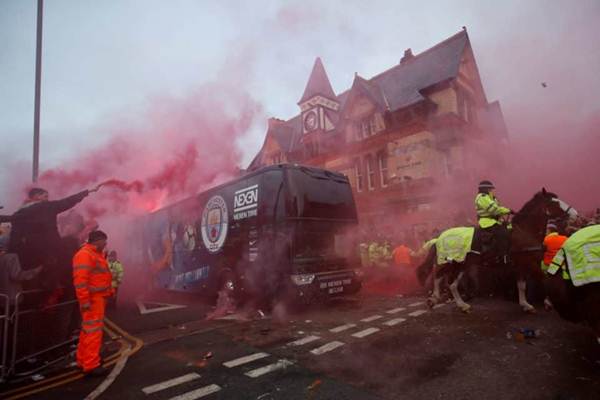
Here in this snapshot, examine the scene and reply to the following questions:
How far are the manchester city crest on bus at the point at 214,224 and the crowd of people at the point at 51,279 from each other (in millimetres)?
3521

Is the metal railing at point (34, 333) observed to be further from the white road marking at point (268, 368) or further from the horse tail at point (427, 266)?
the horse tail at point (427, 266)

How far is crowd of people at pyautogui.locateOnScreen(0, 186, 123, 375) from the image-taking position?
14.6 ft

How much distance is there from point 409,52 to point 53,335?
25.1m

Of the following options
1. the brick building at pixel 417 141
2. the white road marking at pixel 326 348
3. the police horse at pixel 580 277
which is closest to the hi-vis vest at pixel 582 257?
the police horse at pixel 580 277

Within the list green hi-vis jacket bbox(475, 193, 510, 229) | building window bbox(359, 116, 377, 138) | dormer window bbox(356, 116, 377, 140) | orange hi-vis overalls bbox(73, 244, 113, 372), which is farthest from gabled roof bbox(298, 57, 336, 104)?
orange hi-vis overalls bbox(73, 244, 113, 372)

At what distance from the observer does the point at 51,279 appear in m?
5.51

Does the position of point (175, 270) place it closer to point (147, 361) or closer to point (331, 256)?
point (331, 256)

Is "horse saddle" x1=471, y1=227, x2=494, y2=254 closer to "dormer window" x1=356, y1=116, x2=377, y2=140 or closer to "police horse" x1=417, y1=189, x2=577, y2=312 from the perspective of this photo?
"police horse" x1=417, y1=189, x2=577, y2=312

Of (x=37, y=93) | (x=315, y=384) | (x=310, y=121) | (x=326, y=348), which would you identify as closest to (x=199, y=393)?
(x=315, y=384)

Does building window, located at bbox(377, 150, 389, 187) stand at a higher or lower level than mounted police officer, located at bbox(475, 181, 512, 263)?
higher

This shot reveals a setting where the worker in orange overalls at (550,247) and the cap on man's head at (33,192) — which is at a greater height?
the cap on man's head at (33,192)

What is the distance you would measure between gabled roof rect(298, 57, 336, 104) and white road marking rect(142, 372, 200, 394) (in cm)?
2350

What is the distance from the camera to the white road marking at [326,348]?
4.66 m

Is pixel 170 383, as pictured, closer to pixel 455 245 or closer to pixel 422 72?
pixel 455 245
